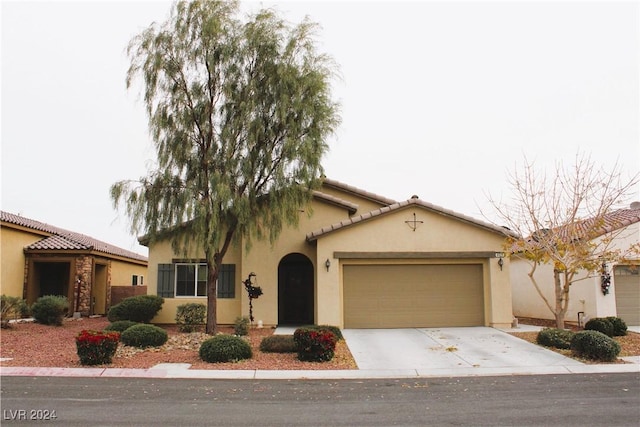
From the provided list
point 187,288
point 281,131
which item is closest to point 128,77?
point 281,131

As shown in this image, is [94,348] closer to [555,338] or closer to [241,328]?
[241,328]

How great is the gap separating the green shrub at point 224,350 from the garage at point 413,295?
5622 millimetres

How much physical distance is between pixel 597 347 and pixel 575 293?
A: 7254 mm

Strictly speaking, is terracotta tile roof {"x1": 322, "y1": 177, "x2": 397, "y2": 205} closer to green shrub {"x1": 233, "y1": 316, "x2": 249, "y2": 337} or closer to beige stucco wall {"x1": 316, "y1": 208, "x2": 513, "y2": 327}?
beige stucco wall {"x1": 316, "y1": 208, "x2": 513, "y2": 327}

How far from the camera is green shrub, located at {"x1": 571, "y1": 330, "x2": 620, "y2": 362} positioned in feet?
41.4

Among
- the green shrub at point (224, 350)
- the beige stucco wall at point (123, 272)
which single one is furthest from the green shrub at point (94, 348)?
the beige stucco wall at point (123, 272)

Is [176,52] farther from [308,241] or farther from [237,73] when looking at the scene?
[308,241]

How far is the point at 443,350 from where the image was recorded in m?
14.1

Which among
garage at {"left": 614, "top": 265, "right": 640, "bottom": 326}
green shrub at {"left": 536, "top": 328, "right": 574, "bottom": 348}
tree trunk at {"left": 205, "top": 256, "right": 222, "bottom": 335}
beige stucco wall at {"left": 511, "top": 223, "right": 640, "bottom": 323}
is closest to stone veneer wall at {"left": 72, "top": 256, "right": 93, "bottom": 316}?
tree trunk at {"left": 205, "top": 256, "right": 222, "bottom": 335}

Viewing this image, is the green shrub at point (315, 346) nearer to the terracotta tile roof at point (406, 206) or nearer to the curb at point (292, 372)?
the curb at point (292, 372)

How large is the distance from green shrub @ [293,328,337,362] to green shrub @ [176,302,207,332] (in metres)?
6.04

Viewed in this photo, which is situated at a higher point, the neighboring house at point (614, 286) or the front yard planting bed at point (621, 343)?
the neighboring house at point (614, 286)

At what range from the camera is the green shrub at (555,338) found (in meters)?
14.0

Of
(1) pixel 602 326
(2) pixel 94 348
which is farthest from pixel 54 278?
(1) pixel 602 326
